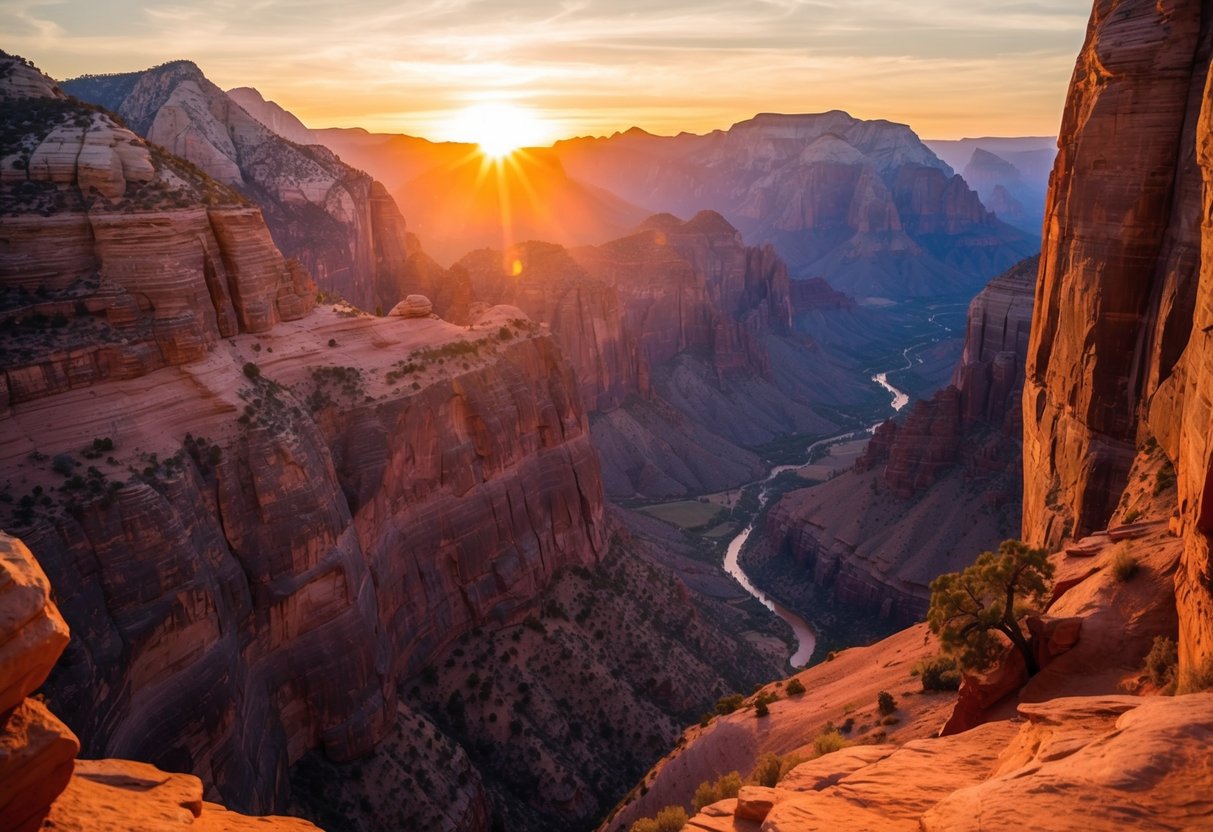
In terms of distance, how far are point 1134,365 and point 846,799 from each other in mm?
22526

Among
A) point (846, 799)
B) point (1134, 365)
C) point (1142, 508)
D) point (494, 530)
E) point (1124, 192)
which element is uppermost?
point (1124, 192)

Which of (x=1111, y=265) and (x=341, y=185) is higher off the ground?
(x=341, y=185)

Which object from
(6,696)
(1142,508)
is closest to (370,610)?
(6,696)

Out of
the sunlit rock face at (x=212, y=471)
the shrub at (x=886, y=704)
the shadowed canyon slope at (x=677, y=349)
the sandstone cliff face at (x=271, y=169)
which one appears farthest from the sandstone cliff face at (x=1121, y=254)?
the shadowed canyon slope at (x=677, y=349)

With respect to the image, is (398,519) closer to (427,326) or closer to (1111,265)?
(427,326)

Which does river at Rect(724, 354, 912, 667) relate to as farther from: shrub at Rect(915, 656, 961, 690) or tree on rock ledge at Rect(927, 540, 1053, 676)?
tree on rock ledge at Rect(927, 540, 1053, 676)

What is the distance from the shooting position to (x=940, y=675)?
103 ft

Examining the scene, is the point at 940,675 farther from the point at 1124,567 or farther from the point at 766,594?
→ the point at 766,594

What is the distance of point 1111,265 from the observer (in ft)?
107

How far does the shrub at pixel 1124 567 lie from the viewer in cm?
2388

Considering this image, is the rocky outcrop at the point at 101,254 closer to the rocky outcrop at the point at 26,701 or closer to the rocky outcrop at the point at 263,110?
the rocky outcrop at the point at 26,701

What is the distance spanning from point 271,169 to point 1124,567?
278 ft

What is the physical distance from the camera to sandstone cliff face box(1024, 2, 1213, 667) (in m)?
29.0

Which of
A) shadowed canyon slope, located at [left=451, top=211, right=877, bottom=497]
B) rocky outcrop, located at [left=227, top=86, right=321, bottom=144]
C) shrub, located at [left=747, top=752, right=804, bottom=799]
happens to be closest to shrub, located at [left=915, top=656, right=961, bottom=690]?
shrub, located at [left=747, top=752, right=804, bottom=799]
